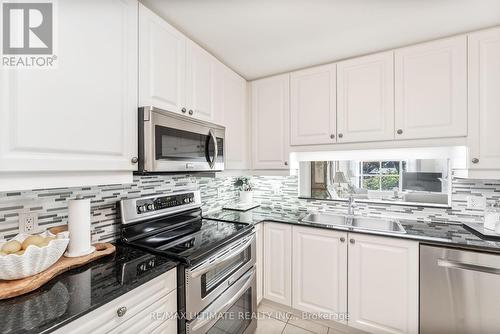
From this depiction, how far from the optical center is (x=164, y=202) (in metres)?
1.61

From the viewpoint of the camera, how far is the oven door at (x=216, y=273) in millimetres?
1128

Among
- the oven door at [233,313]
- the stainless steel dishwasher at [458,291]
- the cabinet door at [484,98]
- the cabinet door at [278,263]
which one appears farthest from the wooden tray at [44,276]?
the cabinet door at [484,98]

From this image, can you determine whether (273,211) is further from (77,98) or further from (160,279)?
(77,98)

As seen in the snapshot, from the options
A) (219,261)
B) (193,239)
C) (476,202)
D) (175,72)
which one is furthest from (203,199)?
(476,202)

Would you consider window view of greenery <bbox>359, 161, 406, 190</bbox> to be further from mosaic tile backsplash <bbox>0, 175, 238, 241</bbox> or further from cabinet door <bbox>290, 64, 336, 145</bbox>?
mosaic tile backsplash <bbox>0, 175, 238, 241</bbox>

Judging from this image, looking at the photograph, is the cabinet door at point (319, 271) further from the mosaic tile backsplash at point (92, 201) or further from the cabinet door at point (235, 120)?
the mosaic tile backsplash at point (92, 201)

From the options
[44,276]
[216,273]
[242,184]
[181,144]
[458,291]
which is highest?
[181,144]

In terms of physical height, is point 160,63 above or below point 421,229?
above

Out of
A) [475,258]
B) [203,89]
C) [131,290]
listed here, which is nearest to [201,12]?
[203,89]

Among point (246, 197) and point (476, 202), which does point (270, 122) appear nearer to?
point (246, 197)

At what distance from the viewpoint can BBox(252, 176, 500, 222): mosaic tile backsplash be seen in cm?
173

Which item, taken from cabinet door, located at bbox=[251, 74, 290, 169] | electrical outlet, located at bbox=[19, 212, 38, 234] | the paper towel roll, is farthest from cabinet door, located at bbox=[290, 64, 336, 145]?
electrical outlet, located at bbox=[19, 212, 38, 234]

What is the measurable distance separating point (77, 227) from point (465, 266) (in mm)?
2259

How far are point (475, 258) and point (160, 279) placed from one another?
1.84 meters
